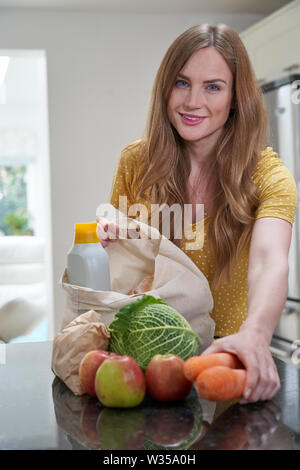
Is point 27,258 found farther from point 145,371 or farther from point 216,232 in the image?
point 145,371

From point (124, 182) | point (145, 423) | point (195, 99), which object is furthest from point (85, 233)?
point (124, 182)

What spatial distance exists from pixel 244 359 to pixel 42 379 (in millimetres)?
337

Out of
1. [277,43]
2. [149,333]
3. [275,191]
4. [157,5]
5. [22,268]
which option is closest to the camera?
[149,333]

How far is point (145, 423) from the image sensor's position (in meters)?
0.64

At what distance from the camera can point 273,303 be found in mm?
927

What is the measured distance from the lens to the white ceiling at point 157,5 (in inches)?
139

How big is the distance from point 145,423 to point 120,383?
0.20ft

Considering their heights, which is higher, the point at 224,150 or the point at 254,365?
the point at 224,150

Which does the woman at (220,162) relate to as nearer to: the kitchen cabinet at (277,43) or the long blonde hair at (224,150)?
the long blonde hair at (224,150)

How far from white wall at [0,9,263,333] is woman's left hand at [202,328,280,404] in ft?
10.1

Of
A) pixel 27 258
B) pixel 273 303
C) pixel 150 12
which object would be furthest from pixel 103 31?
pixel 273 303

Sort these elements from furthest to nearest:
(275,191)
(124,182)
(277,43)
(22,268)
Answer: (277,43), (22,268), (124,182), (275,191)

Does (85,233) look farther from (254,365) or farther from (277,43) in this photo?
(277,43)

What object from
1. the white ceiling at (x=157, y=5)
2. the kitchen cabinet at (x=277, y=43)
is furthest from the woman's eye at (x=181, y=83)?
the white ceiling at (x=157, y=5)
